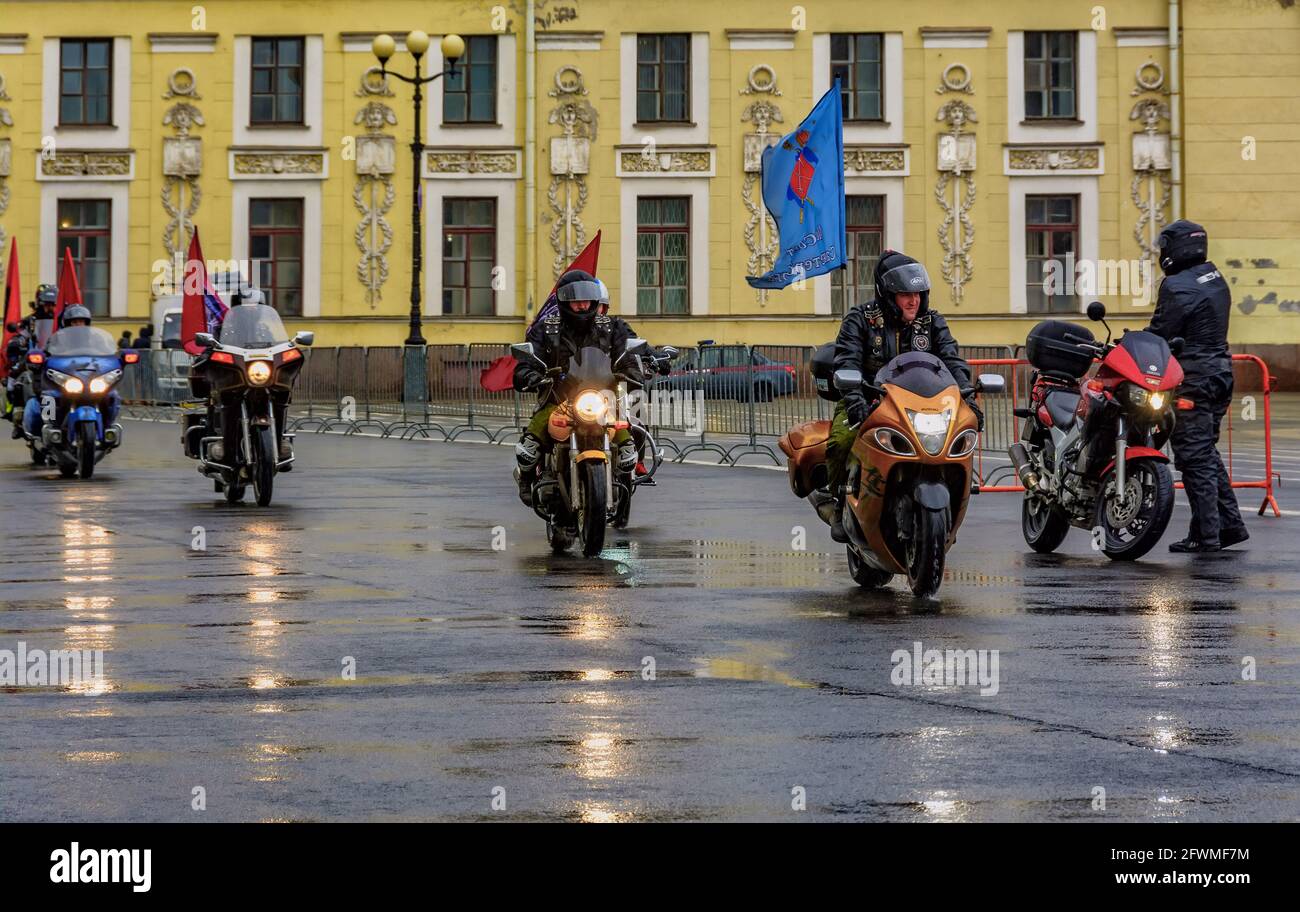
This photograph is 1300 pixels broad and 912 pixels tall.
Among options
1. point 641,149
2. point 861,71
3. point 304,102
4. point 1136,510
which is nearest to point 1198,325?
point 1136,510

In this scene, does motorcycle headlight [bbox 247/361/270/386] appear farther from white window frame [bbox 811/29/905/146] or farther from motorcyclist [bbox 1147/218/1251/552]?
white window frame [bbox 811/29/905/146]

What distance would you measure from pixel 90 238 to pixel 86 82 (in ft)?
10.2

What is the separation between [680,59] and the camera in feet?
162

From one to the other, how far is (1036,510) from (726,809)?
350 inches

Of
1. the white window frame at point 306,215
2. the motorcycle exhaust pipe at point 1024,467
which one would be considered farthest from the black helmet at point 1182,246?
the white window frame at point 306,215

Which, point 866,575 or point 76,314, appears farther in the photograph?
point 76,314

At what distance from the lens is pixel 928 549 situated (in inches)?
464

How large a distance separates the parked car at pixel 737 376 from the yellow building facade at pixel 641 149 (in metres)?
19.3

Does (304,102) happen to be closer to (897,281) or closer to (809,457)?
(809,457)

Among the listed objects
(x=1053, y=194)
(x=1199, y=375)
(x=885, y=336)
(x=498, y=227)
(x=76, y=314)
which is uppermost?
(x=1053, y=194)

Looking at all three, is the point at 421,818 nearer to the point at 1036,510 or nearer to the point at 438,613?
the point at 438,613

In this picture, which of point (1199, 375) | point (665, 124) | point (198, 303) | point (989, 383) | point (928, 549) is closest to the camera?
point (928, 549)

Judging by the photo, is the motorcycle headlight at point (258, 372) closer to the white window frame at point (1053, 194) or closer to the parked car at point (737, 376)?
Result: the parked car at point (737, 376)

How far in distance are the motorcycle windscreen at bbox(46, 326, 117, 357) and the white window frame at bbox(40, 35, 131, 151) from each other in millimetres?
26609
